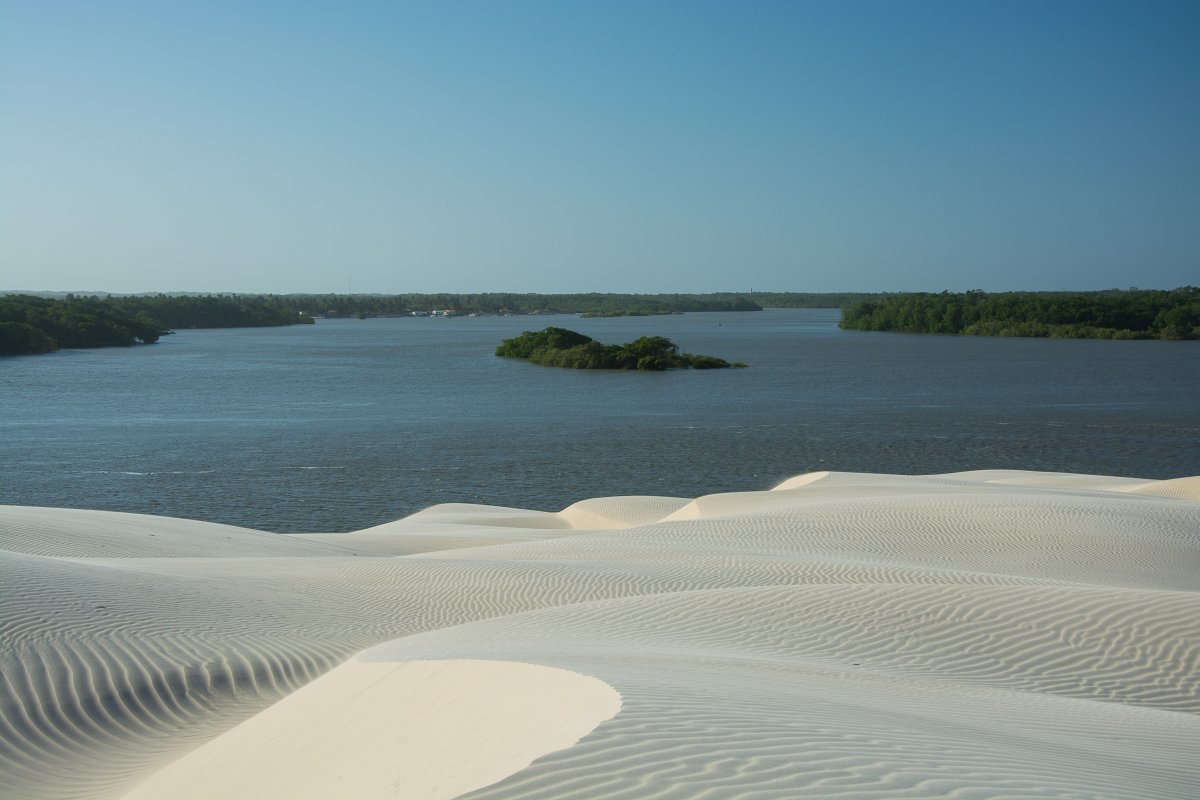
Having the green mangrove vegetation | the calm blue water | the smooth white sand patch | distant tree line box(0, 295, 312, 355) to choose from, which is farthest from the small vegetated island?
the smooth white sand patch

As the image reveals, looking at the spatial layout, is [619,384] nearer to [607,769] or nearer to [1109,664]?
[1109,664]

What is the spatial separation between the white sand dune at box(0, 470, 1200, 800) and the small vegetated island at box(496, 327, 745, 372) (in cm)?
5339

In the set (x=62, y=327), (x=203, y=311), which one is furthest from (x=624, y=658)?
(x=203, y=311)

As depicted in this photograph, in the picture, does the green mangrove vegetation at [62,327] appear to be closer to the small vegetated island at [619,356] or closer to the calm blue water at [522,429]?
the calm blue water at [522,429]

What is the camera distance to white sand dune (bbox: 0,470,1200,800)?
4.87 m

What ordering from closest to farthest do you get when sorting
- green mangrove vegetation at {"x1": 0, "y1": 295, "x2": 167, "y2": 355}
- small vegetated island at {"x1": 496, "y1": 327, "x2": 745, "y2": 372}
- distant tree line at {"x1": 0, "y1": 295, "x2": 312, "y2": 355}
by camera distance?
small vegetated island at {"x1": 496, "y1": 327, "x2": 745, "y2": 372}
green mangrove vegetation at {"x1": 0, "y1": 295, "x2": 167, "y2": 355}
distant tree line at {"x1": 0, "y1": 295, "x2": 312, "y2": 355}

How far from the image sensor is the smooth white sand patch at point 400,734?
494cm

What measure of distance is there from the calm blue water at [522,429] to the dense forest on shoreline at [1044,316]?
35245 mm

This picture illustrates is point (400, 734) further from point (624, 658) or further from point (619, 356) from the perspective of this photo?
point (619, 356)

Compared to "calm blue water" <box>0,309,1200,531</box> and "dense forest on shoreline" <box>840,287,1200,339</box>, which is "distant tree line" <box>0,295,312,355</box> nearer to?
"calm blue water" <box>0,309,1200,531</box>

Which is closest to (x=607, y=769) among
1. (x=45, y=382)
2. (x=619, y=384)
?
(x=619, y=384)

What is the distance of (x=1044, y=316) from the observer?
383 feet

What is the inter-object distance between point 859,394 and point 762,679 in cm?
4895

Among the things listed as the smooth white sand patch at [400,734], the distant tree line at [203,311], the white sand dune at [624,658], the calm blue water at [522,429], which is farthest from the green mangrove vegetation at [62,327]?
the smooth white sand patch at [400,734]
